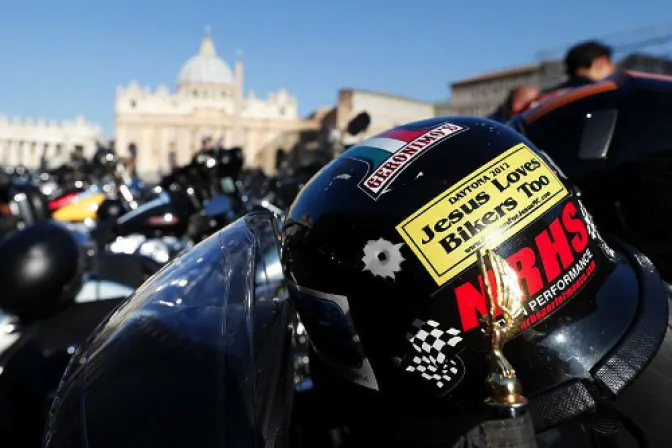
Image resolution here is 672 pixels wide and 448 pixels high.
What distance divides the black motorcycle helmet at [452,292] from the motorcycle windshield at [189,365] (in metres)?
0.14

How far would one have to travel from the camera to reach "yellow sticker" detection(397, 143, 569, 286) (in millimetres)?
1112

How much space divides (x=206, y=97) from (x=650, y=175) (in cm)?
6301

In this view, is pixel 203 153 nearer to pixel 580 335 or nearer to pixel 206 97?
pixel 580 335

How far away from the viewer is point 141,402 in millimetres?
918

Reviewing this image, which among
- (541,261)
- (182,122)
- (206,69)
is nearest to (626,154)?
(541,261)

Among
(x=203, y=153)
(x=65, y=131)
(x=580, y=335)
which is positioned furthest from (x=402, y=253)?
(x=65, y=131)

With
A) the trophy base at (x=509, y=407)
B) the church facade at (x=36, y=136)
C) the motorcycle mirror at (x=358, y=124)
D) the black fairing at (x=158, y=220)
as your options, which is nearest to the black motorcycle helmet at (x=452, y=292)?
the trophy base at (x=509, y=407)

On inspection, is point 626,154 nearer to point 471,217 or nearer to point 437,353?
point 471,217

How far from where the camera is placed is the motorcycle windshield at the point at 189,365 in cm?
85

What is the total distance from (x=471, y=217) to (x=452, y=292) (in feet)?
0.42

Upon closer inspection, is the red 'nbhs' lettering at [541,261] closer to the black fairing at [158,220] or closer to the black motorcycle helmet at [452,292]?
the black motorcycle helmet at [452,292]

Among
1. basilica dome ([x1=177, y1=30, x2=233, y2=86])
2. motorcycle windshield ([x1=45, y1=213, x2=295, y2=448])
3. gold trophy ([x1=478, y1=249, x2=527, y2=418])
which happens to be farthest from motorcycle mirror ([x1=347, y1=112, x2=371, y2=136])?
basilica dome ([x1=177, y1=30, x2=233, y2=86])

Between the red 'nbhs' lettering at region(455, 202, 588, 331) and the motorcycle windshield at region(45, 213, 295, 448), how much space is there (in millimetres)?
328

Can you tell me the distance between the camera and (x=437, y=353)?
43.8 inches
